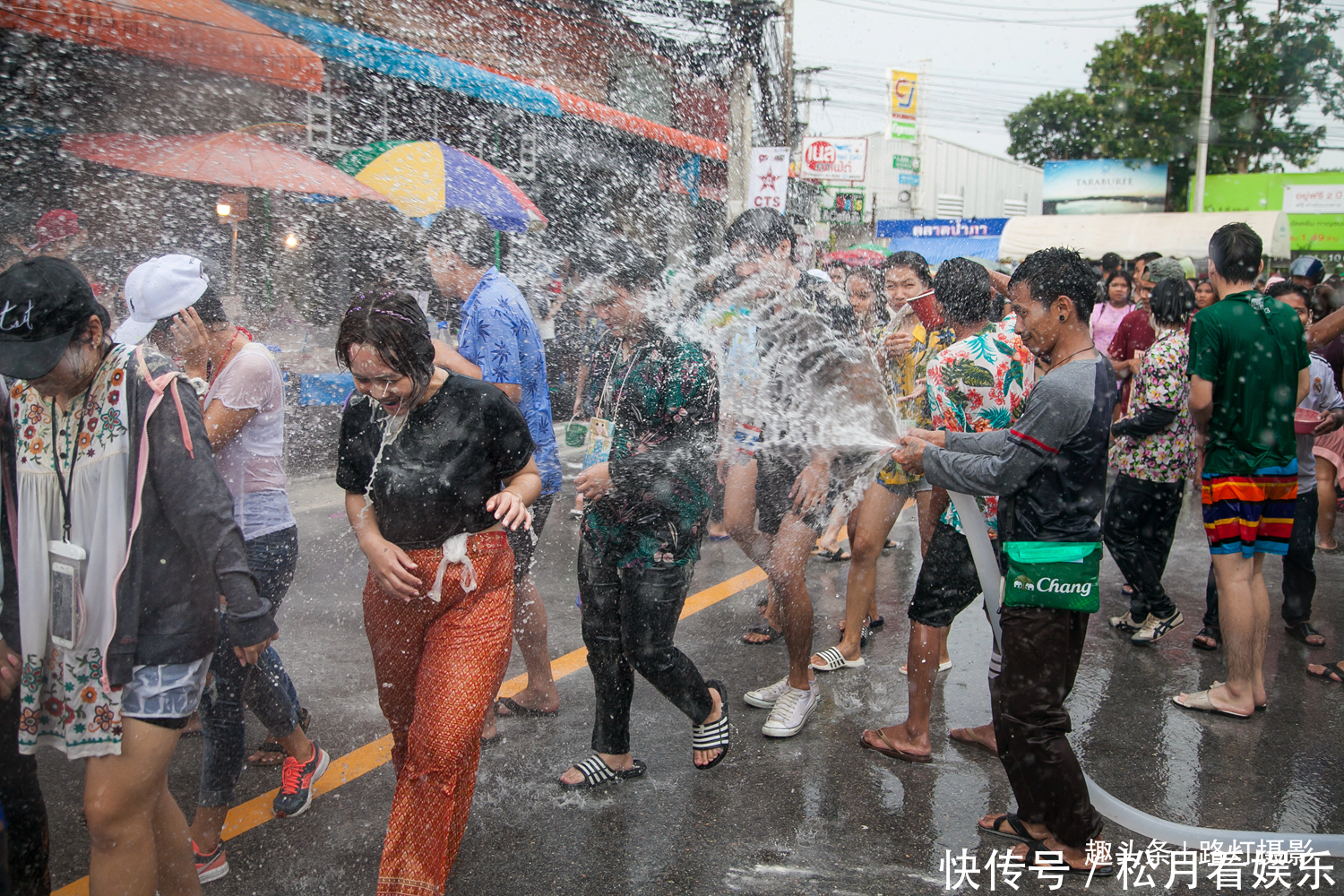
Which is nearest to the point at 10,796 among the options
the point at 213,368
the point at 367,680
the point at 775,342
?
the point at 213,368

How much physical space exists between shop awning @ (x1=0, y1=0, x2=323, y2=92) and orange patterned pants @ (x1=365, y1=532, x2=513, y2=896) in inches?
290

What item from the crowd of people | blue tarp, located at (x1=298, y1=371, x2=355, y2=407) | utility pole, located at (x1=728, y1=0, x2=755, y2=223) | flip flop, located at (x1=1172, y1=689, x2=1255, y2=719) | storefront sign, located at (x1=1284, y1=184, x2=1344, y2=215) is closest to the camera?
the crowd of people

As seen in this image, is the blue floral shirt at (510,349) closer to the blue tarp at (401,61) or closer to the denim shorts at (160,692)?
the denim shorts at (160,692)

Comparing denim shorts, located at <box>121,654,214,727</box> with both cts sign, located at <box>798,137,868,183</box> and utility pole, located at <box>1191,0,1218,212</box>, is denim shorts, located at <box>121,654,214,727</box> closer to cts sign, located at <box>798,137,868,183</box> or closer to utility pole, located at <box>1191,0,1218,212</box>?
utility pole, located at <box>1191,0,1218,212</box>

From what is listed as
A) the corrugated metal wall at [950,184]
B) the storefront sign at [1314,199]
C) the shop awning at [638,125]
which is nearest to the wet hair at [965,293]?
the shop awning at [638,125]

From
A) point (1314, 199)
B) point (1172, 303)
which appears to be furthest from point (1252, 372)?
→ point (1314, 199)

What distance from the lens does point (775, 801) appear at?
10.6ft

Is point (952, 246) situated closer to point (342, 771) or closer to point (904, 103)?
point (904, 103)

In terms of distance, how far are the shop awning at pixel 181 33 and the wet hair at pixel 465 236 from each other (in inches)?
237

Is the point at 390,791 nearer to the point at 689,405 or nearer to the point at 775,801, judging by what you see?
the point at 775,801

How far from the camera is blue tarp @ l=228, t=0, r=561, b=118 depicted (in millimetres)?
9891

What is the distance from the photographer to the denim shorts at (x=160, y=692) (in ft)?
7.08

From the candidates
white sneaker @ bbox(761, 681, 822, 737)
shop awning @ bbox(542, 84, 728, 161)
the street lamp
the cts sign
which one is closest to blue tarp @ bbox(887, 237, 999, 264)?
the cts sign

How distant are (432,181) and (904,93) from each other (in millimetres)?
35547
